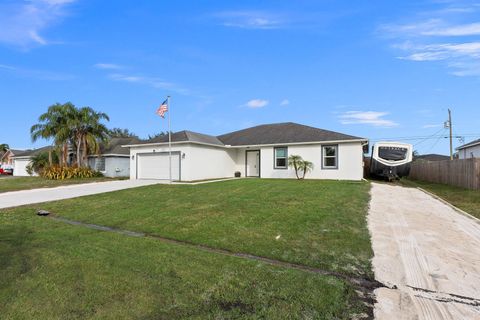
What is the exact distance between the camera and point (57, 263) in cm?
439

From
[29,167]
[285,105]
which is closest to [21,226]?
[285,105]

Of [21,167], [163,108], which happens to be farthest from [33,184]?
[21,167]

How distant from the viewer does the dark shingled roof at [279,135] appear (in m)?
19.5

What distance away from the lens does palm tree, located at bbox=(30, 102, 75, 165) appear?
2338cm

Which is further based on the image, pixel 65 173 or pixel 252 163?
pixel 252 163

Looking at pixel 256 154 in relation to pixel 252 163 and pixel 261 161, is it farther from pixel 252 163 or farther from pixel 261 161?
pixel 261 161

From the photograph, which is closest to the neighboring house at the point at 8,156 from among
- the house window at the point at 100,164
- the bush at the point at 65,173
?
the house window at the point at 100,164

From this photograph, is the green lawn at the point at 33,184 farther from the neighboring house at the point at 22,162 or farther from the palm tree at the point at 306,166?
the neighboring house at the point at 22,162

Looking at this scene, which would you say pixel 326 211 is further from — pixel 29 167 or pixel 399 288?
pixel 29 167

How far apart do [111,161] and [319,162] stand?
1811cm

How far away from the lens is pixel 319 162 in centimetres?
1917

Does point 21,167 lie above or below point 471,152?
below

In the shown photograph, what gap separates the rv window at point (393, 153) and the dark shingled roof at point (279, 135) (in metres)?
2.35

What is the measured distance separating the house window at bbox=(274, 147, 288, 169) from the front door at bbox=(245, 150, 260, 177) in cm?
195
